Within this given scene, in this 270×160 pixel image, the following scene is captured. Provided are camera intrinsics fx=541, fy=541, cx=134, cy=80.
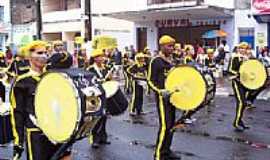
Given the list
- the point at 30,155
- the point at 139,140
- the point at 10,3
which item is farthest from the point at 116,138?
the point at 10,3

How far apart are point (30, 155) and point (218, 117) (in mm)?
8283

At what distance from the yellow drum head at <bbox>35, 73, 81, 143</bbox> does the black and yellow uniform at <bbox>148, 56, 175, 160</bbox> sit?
2.62 m

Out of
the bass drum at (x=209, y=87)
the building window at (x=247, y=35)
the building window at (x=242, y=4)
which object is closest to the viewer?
the bass drum at (x=209, y=87)

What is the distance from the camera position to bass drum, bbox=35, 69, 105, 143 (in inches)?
193

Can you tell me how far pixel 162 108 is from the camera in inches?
300

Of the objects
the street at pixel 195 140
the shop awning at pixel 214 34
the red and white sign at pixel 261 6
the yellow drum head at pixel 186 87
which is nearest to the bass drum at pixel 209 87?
the yellow drum head at pixel 186 87

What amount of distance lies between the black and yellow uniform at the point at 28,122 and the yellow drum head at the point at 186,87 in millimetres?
2532

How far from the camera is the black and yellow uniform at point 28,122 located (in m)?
5.43

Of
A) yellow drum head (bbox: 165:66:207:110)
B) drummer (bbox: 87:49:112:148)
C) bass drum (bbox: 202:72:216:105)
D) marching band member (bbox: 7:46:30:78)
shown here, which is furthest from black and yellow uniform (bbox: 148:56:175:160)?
marching band member (bbox: 7:46:30:78)

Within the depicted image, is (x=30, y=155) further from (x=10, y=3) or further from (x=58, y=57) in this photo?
(x=10, y=3)

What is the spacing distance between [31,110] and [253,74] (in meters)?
6.72

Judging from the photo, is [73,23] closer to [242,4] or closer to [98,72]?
[242,4]

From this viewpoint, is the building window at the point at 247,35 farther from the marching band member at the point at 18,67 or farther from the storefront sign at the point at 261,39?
the marching band member at the point at 18,67

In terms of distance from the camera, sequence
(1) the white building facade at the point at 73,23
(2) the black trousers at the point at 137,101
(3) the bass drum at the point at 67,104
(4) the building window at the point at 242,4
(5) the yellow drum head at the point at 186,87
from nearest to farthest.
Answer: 1. (3) the bass drum at the point at 67,104
2. (5) the yellow drum head at the point at 186,87
3. (2) the black trousers at the point at 137,101
4. (4) the building window at the point at 242,4
5. (1) the white building facade at the point at 73,23
